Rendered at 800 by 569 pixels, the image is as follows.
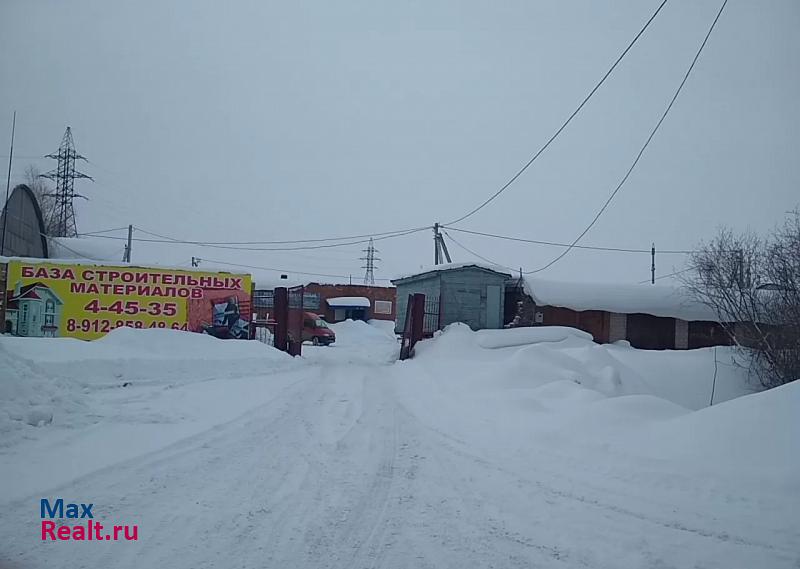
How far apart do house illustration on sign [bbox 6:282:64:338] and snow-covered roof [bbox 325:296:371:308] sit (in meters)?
31.4

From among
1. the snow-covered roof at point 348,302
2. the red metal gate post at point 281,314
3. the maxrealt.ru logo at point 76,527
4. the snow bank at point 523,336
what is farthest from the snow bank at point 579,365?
the snow-covered roof at point 348,302

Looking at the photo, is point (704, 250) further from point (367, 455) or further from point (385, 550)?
point (385, 550)

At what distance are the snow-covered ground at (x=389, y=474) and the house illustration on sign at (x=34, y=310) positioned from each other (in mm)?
12616

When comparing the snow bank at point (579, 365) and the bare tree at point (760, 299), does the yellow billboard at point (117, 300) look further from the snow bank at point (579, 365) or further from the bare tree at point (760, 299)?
the bare tree at point (760, 299)

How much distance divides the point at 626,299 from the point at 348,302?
29571mm

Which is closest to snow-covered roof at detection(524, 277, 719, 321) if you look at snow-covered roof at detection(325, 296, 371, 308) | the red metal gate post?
the red metal gate post

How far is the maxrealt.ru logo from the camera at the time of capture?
4.97 meters

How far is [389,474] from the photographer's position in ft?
24.7

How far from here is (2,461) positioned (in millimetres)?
6652

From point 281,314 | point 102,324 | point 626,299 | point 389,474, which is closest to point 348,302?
point 626,299

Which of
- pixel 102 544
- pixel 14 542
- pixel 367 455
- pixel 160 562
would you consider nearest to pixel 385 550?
pixel 160 562

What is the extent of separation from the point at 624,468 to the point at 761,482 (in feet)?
4.61

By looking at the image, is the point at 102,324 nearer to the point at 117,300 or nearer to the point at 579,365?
the point at 117,300

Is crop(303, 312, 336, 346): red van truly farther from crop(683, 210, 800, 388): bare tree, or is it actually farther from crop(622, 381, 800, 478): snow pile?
crop(622, 381, 800, 478): snow pile
